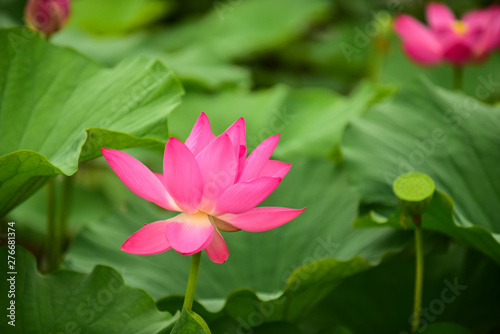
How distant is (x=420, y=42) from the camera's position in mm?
1507

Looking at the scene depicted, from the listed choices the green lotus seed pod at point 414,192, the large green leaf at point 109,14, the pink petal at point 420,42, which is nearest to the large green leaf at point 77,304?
the green lotus seed pod at point 414,192

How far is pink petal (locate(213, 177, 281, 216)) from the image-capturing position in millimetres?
666

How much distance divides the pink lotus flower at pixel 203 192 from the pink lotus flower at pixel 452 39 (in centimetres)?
90

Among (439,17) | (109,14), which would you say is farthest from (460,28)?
(109,14)

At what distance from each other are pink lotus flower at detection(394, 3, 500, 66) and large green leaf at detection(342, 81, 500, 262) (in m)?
0.30

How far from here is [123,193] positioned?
2172 mm

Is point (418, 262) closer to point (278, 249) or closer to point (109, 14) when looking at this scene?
point (278, 249)

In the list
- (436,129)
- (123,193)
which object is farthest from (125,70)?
(123,193)

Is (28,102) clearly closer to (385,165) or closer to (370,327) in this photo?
(385,165)

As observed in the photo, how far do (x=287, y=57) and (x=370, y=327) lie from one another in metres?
1.93

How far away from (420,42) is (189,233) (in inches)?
40.6

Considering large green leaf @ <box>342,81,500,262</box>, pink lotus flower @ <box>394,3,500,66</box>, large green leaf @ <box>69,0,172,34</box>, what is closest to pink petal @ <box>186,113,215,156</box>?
large green leaf @ <box>342,81,500,262</box>

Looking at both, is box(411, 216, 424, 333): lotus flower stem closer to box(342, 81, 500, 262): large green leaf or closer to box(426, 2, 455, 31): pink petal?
box(342, 81, 500, 262): large green leaf

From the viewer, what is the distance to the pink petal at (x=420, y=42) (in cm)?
150
